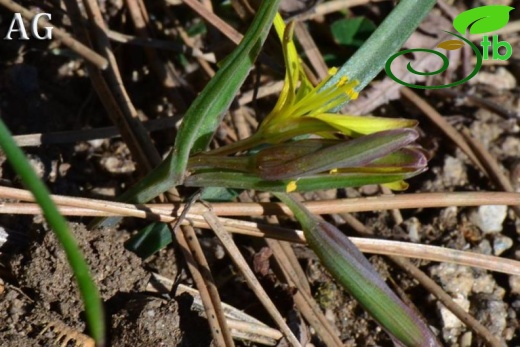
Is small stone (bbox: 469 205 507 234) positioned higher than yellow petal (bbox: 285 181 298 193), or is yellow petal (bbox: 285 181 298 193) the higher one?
small stone (bbox: 469 205 507 234)

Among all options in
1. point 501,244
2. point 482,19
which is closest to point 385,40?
point 501,244

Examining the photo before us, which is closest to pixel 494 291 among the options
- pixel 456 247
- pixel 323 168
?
pixel 456 247

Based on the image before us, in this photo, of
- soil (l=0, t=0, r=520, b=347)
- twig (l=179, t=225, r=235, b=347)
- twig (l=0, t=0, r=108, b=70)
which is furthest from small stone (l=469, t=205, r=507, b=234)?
twig (l=0, t=0, r=108, b=70)

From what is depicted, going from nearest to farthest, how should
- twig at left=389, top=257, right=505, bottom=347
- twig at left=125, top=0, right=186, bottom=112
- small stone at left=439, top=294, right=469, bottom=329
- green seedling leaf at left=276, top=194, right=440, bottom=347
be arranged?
green seedling leaf at left=276, top=194, right=440, bottom=347
twig at left=389, top=257, right=505, bottom=347
small stone at left=439, top=294, right=469, bottom=329
twig at left=125, top=0, right=186, bottom=112

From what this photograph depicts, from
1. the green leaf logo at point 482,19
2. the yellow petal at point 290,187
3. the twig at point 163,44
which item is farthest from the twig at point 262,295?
the green leaf logo at point 482,19

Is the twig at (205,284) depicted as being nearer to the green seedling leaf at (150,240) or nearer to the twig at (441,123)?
the green seedling leaf at (150,240)

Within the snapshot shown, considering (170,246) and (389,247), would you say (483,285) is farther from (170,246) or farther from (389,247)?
(170,246)

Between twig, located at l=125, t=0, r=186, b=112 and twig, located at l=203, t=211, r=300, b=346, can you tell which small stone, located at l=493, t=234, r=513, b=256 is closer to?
twig, located at l=203, t=211, r=300, b=346

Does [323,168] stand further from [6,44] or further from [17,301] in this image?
[6,44]
